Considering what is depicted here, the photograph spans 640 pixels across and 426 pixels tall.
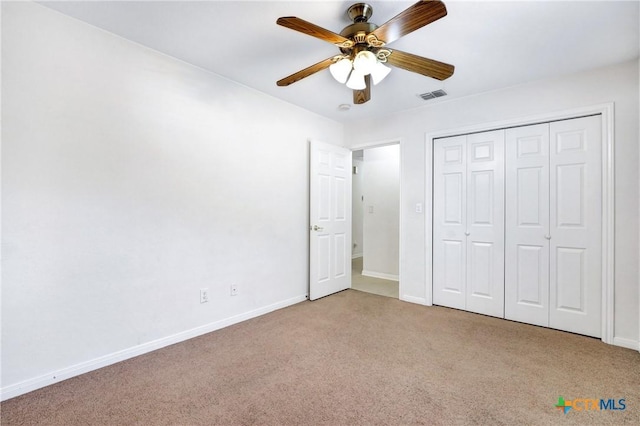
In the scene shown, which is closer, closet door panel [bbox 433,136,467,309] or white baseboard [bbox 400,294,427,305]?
closet door panel [bbox 433,136,467,309]

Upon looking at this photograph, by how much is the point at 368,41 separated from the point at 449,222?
237 centimetres

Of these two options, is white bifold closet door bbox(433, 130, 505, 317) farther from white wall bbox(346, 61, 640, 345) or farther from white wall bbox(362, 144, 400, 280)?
white wall bbox(362, 144, 400, 280)

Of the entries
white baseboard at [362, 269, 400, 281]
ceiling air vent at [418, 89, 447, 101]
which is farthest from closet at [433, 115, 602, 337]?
white baseboard at [362, 269, 400, 281]

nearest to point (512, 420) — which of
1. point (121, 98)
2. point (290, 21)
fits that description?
point (290, 21)

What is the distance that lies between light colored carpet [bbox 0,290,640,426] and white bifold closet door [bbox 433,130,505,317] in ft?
1.73

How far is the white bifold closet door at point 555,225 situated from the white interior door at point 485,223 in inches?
3.0

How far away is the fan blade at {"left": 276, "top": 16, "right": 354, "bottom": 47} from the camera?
1529 mm

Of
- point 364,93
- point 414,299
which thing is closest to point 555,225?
point 414,299

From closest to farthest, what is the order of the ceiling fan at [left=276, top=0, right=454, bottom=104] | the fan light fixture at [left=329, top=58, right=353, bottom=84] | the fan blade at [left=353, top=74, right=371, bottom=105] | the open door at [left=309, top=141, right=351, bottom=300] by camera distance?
the ceiling fan at [left=276, top=0, right=454, bottom=104], the fan light fixture at [left=329, top=58, right=353, bottom=84], the fan blade at [left=353, top=74, right=371, bottom=105], the open door at [left=309, top=141, right=351, bottom=300]

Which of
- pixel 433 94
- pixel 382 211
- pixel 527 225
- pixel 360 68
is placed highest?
pixel 433 94

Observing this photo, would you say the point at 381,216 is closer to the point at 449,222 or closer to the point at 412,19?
the point at 449,222

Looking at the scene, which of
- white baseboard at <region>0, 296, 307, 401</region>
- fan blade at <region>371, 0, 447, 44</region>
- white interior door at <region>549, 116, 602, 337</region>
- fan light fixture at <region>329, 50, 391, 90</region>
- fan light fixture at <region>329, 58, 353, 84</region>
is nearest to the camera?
fan blade at <region>371, 0, 447, 44</region>

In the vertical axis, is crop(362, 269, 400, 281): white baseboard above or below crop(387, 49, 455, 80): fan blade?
below

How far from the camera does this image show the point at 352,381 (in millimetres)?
1931
